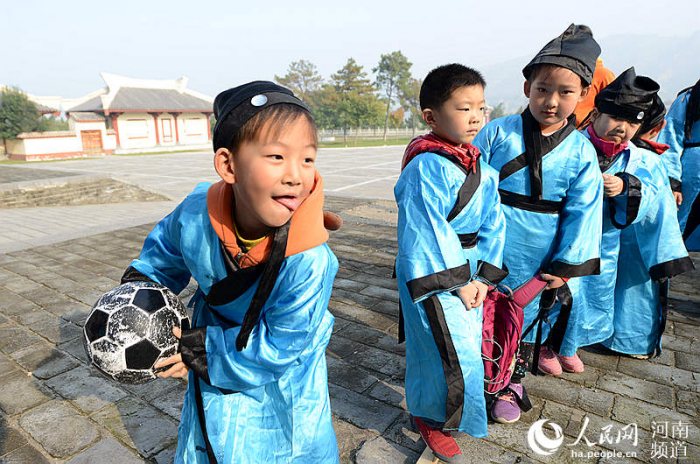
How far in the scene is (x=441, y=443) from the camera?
2.38 metres

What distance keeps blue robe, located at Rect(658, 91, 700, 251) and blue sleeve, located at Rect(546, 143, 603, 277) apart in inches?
84.9

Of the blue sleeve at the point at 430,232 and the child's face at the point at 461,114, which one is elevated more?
the child's face at the point at 461,114

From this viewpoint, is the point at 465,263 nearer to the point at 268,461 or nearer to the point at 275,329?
the point at 275,329

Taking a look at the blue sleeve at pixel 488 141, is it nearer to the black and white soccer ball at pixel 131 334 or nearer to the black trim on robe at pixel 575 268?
the black trim on robe at pixel 575 268

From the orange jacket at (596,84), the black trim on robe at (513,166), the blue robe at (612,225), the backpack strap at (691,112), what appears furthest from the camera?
the backpack strap at (691,112)

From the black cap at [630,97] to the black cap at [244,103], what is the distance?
8.21ft

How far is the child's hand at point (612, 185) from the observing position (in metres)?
3.15

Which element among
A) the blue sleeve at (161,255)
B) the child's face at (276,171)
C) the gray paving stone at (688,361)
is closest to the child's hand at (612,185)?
the gray paving stone at (688,361)

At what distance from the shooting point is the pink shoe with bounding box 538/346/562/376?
3.24m

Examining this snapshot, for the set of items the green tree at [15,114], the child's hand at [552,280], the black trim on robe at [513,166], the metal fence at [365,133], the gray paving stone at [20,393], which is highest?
the green tree at [15,114]

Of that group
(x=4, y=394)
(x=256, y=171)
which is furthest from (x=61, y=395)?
(x=256, y=171)

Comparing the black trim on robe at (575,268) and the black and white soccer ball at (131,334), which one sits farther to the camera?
the black trim on robe at (575,268)

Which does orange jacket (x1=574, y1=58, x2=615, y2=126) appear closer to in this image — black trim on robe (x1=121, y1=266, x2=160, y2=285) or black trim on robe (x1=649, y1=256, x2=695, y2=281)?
black trim on robe (x1=649, y1=256, x2=695, y2=281)

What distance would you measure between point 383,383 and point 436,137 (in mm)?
1738
